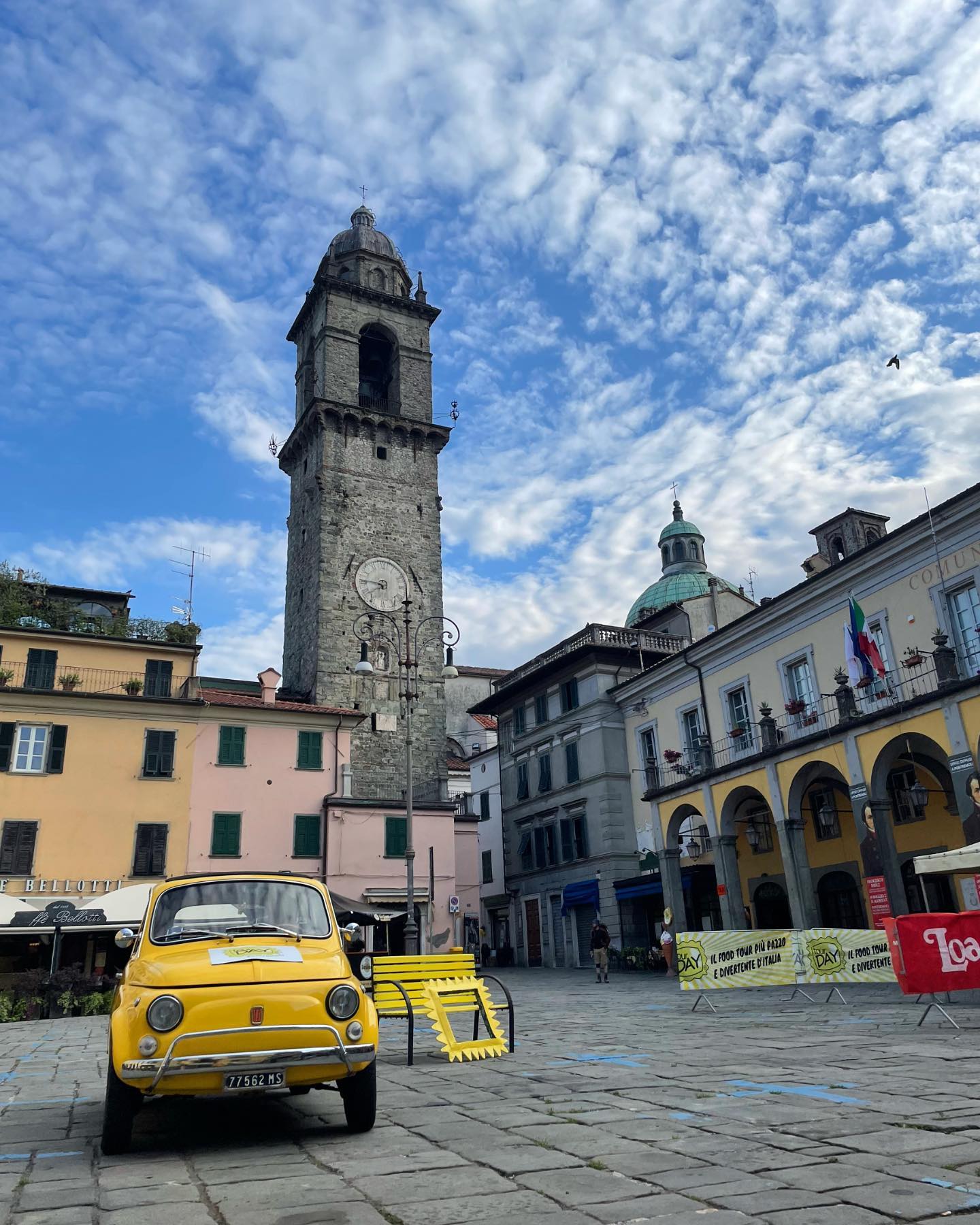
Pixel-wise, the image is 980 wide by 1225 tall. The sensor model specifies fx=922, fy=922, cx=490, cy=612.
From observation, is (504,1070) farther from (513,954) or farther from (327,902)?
(513,954)

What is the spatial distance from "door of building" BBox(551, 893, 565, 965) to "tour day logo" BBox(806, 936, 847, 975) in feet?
71.9

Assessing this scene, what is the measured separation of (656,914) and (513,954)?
9633mm

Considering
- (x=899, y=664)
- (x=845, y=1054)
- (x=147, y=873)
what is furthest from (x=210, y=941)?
(x=147, y=873)

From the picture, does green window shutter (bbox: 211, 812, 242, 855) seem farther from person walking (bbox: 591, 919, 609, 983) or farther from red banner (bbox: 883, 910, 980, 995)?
red banner (bbox: 883, 910, 980, 995)

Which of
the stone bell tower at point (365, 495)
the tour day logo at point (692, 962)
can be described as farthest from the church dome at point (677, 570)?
the tour day logo at point (692, 962)

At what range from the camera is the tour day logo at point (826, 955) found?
14.5m

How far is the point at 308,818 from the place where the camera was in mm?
31141

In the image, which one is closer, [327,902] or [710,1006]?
[327,902]

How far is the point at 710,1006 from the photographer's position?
15055mm

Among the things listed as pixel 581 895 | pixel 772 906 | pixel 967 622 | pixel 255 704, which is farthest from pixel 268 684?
pixel 967 622

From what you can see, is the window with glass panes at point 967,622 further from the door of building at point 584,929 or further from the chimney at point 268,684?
the chimney at point 268,684

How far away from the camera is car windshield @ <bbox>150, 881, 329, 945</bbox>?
666 cm

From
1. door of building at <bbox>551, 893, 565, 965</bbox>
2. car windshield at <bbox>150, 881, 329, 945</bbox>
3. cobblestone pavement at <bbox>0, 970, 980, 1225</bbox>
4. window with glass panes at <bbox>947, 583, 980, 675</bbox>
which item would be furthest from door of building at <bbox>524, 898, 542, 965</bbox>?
car windshield at <bbox>150, 881, 329, 945</bbox>

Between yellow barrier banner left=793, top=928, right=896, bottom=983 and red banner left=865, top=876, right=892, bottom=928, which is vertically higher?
red banner left=865, top=876, right=892, bottom=928
